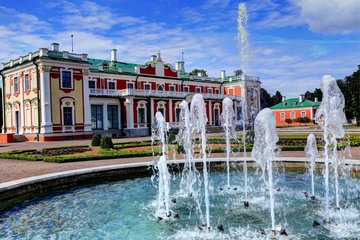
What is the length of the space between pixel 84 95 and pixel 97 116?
321cm

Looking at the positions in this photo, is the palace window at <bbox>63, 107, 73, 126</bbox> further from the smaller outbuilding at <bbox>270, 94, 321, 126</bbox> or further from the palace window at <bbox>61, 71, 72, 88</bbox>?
the smaller outbuilding at <bbox>270, 94, 321, 126</bbox>

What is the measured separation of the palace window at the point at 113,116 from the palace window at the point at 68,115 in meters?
5.12

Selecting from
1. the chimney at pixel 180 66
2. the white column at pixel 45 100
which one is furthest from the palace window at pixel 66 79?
the chimney at pixel 180 66

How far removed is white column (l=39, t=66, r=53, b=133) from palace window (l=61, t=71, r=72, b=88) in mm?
1538

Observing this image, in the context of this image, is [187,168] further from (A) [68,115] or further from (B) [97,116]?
(B) [97,116]

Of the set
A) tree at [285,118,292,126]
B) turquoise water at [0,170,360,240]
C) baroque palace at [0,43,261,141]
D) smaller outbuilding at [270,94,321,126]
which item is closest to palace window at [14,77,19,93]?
baroque palace at [0,43,261,141]

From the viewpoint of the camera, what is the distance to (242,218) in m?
7.05

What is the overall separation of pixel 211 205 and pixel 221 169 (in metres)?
5.00

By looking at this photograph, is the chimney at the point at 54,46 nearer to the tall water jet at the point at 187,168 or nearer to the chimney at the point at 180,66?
the chimney at the point at 180,66

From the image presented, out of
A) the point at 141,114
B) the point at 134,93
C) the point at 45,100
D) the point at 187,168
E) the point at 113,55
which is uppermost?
the point at 113,55

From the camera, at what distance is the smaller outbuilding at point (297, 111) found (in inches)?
2448

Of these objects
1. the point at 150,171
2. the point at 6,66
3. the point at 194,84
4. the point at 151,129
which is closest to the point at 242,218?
the point at 150,171

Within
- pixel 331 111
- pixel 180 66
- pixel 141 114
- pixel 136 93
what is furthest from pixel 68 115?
pixel 331 111

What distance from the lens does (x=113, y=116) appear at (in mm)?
37500
